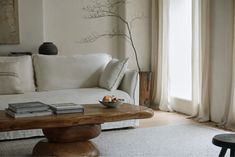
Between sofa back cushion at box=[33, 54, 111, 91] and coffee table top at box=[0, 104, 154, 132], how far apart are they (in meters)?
1.42

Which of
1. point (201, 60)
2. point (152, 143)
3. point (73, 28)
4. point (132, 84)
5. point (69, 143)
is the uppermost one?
point (73, 28)

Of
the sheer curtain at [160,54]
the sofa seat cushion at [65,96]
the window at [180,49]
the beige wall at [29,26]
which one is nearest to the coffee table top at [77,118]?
the sofa seat cushion at [65,96]

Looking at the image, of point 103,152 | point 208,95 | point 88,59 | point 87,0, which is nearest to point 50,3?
point 87,0

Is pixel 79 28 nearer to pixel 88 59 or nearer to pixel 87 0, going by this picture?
pixel 87 0

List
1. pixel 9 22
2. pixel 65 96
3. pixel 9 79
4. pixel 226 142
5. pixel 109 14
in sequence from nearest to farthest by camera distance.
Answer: pixel 226 142
pixel 65 96
pixel 9 79
pixel 9 22
pixel 109 14

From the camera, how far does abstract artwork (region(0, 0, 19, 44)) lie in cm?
552

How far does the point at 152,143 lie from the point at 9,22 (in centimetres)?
326

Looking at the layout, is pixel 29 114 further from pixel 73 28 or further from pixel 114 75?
pixel 73 28

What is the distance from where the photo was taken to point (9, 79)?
13.5ft

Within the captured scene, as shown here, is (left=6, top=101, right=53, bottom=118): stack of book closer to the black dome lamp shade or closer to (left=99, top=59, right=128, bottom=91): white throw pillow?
(left=99, top=59, right=128, bottom=91): white throw pillow

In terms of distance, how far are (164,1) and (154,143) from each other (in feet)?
9.22

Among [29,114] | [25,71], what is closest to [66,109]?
[29,114]

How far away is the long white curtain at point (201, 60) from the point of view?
4.55 metres

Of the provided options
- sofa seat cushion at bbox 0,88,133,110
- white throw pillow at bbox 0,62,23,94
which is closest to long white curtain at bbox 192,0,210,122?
sofa seat cushion at bbox 0,88,133,110
